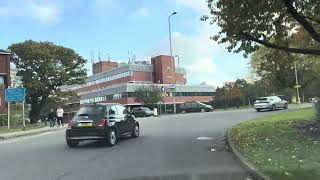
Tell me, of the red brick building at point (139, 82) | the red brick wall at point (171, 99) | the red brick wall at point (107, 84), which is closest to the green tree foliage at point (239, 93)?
the red brick wall at point (171, 99)

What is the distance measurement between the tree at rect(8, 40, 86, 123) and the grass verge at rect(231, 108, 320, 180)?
154ft

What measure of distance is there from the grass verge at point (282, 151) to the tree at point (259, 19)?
310cm

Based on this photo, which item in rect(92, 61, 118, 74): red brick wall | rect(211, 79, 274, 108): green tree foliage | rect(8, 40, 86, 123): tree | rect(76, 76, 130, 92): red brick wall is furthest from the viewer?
rect(92, 61, 118, 74): red brick wall

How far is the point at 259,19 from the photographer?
19312 millimetres

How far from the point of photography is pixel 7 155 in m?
18.3

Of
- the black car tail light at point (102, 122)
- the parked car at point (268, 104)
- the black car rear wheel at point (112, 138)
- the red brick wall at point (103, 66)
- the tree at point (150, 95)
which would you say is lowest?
the black car rear wheel at point (112, 138)

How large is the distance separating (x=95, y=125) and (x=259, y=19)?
6.88 meters

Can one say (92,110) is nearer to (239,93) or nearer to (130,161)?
(130,161)

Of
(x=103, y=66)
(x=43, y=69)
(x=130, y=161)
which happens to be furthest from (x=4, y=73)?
(x=103, y=66)

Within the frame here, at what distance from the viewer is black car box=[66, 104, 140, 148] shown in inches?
769

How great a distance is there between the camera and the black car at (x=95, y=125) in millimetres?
19531

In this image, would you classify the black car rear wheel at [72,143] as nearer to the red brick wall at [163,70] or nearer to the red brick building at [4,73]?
the red brick building at [4,73]

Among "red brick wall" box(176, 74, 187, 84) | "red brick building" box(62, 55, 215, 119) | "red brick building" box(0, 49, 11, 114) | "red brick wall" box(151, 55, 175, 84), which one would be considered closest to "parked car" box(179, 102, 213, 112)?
"red brick building" box(0, 49, 11, 114)

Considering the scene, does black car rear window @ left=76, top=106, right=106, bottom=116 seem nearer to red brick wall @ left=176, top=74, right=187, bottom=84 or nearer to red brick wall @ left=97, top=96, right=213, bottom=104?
red brick wall @ left=97, top=96, right=213, bottom=104
